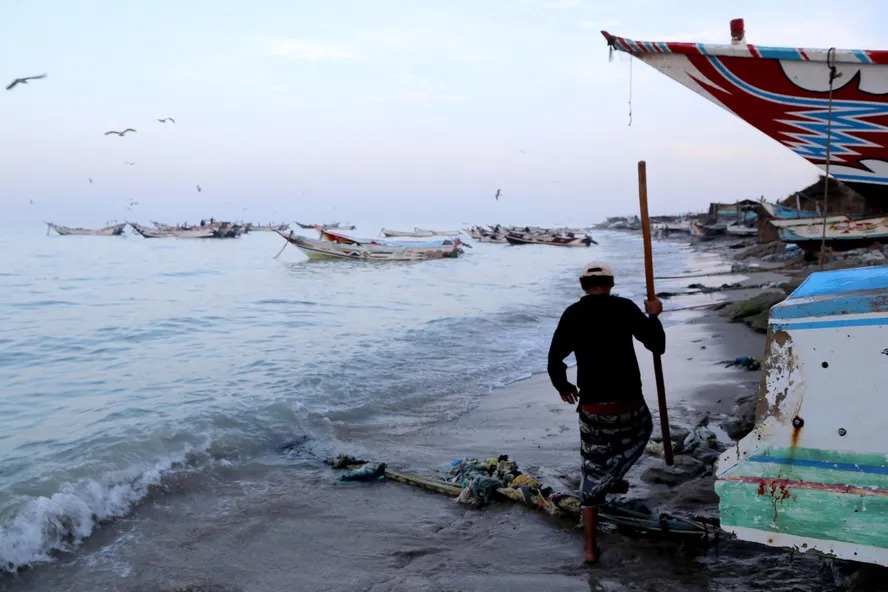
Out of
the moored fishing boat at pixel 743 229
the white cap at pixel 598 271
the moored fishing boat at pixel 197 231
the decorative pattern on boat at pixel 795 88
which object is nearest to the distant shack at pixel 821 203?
the moored fishing boat at pixel 743 229

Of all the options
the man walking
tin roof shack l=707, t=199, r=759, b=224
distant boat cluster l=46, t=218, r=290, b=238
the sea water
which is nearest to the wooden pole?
the man walking

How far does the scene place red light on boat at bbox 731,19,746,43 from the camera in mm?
3922

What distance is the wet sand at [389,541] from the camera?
3359 millimetres

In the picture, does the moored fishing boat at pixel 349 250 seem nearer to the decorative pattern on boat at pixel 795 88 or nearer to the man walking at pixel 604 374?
the decorative pattern on boat at pixel 795 88

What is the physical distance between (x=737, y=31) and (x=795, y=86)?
46cm

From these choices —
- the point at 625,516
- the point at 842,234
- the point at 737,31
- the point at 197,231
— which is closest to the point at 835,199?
the point at 842,234

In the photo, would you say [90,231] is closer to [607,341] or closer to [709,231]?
[709,231]

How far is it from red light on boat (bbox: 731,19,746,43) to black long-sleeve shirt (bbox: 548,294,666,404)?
168cm

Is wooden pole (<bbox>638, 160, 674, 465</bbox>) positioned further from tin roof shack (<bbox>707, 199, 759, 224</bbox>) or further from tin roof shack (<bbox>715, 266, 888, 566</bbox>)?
tin roof shack (<bbox>707, 199, 759, 224</bbox>)

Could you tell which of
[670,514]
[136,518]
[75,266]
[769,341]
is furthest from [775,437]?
[75,266]

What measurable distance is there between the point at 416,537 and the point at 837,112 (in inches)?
140

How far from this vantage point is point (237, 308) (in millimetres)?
17547

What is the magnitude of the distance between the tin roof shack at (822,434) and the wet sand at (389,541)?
68 cm

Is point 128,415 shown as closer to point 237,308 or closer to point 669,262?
point 237,308
